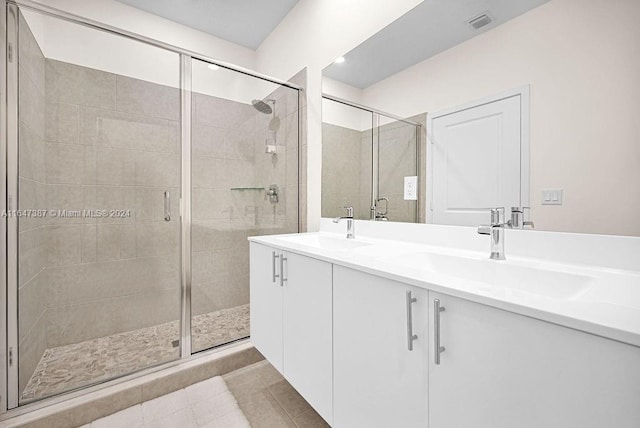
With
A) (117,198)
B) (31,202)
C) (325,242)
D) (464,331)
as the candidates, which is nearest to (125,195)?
(117,198)

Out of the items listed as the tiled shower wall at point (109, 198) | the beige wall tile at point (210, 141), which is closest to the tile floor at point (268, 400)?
the tiled shower wall at point (109, 198)

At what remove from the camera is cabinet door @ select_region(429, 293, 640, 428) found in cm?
46

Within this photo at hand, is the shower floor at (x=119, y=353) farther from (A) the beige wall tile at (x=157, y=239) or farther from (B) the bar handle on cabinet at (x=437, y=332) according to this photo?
(B) the bar handle on cabinet at (x=437, y=332)

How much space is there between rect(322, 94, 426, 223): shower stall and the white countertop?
0.96 ft

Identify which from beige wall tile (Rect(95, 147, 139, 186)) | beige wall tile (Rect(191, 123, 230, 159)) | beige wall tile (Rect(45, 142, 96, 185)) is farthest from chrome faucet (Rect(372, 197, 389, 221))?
beige wall tile (Rect(45, 142, 96, 185))

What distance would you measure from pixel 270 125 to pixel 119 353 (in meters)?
1.73

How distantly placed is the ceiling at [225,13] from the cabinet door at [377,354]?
2.24m

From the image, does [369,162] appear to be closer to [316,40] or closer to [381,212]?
[381,212]

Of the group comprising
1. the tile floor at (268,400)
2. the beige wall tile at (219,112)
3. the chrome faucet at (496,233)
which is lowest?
the tile floor at (268,400)

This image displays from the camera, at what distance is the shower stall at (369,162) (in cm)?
143

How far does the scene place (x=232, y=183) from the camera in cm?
204

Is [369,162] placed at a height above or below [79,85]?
below

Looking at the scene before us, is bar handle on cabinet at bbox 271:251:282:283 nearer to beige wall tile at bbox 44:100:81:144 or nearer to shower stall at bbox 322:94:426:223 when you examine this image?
shower stall at bbox 322:94:426:223

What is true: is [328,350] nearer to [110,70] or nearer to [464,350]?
[464,350]
